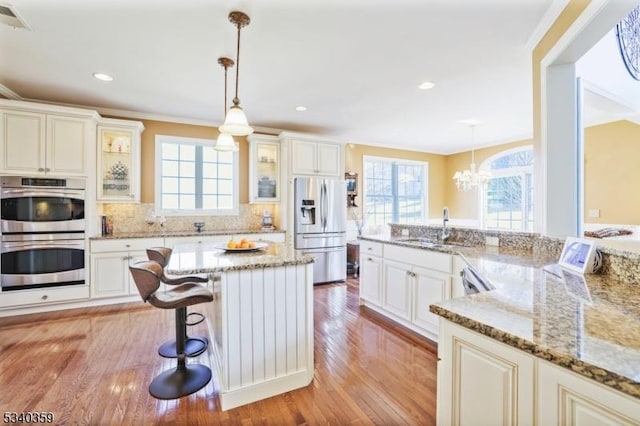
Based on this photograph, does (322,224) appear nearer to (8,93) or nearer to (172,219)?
(172,219)

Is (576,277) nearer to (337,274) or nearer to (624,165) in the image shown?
(337,274)

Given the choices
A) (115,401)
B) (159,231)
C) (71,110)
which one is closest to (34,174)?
(71,110)

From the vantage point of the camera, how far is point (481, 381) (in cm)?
94

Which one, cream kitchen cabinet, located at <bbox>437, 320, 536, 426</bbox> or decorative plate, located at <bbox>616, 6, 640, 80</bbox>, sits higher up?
decorative plate, located at <bbox>616, 6, 640, 80</bbox>

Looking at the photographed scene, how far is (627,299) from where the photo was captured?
113 cm

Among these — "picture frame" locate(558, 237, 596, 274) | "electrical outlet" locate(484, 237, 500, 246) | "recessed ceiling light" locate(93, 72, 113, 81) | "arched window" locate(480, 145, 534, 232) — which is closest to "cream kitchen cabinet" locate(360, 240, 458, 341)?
"electrical outlet" locate(484, 237, 500, 246)

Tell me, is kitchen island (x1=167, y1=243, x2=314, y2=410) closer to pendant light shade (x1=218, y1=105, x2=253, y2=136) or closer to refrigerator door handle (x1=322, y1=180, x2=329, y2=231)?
pendant light shade (x1=218, y1=105, x2=253, y2=136)

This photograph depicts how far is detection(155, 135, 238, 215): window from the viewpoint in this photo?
4.43m

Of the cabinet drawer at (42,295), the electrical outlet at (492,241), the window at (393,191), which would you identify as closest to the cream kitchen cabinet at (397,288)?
the electrical outlet at (492,241)

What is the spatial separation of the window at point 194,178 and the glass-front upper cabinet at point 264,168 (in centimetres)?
33

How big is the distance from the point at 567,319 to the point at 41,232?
15.3ft

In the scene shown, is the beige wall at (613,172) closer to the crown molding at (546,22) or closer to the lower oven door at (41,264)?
the crown molding at (546,22)

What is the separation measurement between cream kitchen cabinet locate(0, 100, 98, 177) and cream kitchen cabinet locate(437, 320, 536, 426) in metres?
4.31

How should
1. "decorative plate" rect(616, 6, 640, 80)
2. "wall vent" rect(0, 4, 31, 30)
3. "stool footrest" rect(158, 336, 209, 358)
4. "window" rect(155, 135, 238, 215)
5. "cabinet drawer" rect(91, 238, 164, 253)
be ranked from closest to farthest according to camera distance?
"wall vent" rect(0, 4, 31, 30) → "decorative plate" rect(616, 6, 640, 80) → "stool footrest" rect(158, 336, 209, 358) → "cabinet drawer" rect(91, 238, 164, 253) → "window" rect(155, 135, 238, 215)
